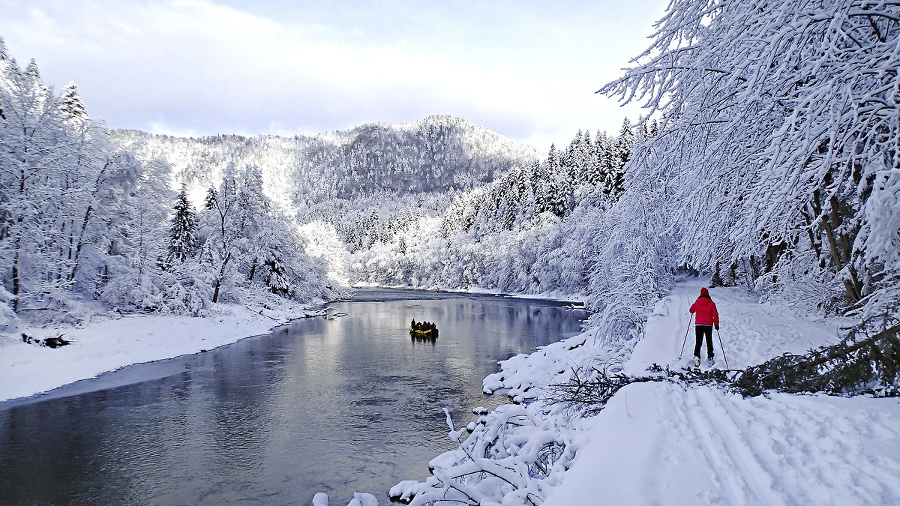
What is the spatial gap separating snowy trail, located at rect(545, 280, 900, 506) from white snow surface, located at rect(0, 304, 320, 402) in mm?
20089

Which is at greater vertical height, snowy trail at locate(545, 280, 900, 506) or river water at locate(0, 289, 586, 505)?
snowy trail at locate(545, 280, 900, 506)

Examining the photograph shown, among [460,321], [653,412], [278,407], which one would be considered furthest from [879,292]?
[460,321]

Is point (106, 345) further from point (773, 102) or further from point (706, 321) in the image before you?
point (773, 102)

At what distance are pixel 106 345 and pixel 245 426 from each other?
41.3 ft

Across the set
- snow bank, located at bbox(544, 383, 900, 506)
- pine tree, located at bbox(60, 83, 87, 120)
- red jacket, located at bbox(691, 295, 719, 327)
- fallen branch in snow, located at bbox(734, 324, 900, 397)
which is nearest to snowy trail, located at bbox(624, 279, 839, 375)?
red jacket, located at bbox(691, 295, 719, 327)

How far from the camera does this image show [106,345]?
22.0m

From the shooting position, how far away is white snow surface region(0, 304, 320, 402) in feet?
57.4

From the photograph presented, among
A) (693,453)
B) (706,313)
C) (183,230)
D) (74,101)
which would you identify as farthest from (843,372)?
(183,230)

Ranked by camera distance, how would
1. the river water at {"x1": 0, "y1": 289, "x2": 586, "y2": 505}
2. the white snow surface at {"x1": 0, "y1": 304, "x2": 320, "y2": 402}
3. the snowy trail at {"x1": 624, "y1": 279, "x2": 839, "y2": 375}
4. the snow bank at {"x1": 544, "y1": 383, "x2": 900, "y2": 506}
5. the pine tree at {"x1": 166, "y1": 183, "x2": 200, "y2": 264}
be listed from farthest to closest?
the pine tree at {"x1": 166, "y1": 183, "x2": 200, "y2": 264}, the white snow surface at {"x1": 0, "y1": 304, "x2": 320, "y2": 402}, the snowy trail at {"x1": 624, "y1": 279, "x2": 839, "y2": 375}, the river water at {"x1": 0, "y1": 289, "x2": 586, "y2": 505}, the snow bank at {"x1": 544, "y1": 383, "x2": 900, "y2": 506}

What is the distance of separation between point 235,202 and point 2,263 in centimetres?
1982

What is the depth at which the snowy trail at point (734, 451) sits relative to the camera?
13.6 feet

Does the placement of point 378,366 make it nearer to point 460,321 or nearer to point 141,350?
point 141,350

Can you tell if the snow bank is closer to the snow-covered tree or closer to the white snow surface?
the snow-covered tree

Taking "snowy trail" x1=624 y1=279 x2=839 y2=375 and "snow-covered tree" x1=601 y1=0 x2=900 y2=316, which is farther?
"snowy trail" x1=624 y1=279 x2=839 y2=375
